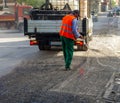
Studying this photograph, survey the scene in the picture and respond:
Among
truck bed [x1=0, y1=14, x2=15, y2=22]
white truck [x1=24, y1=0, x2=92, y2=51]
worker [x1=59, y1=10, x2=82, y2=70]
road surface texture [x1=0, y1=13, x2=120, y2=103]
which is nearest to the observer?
road surface texture [x1=0, y1=13, x2=120, y2=103]

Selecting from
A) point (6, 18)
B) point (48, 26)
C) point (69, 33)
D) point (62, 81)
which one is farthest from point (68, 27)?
point (6, 18)

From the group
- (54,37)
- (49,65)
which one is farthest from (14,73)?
(54,37)

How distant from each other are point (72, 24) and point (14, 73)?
7.59 ft

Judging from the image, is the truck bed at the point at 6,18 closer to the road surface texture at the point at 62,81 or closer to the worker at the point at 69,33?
the road surface texture at the point at 62,81

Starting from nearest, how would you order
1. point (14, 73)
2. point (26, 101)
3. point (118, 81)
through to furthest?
point (26, 101) < point (118, 81) < point (14, 73)

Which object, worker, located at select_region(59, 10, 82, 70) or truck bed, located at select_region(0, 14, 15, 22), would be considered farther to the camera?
truck bed, located at select_region(0, 14, 15, 22)

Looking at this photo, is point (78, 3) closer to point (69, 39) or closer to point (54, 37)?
point (54, 37)

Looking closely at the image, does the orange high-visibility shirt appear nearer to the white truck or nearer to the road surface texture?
the road surface texture

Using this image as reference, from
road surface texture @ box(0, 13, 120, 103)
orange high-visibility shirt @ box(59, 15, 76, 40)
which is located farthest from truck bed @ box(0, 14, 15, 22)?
orange high-visibility shirt @ box(59, 15, 76, 40)

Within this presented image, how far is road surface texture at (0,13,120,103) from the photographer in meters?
8.27

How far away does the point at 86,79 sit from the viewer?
1045 cm

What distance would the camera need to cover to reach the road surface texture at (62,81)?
8.27m

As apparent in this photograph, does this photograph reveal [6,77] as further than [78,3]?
No

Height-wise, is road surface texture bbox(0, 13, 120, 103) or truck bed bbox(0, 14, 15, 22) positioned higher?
truck bed bbox(0, 14, 15, 22)
